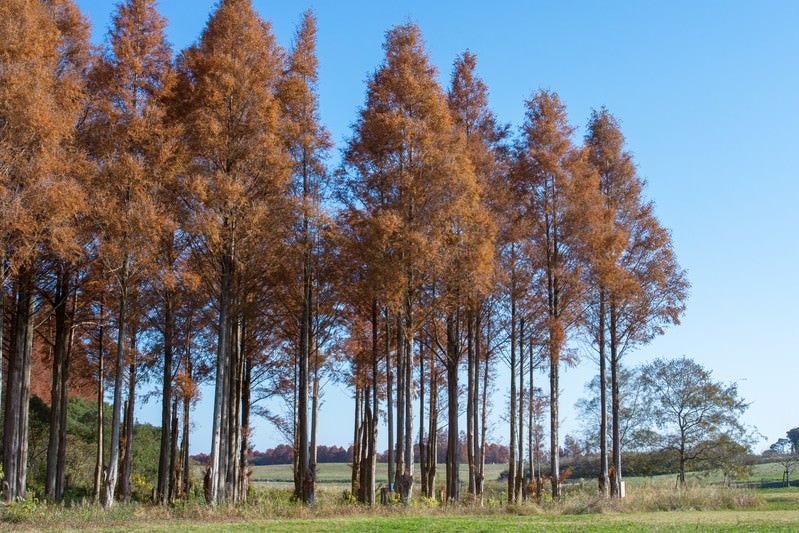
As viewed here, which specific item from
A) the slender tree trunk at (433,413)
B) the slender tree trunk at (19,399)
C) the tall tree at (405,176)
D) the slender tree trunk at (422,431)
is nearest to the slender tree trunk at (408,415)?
the tall tree at (405,176)

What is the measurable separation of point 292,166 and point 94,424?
1819 centimetres

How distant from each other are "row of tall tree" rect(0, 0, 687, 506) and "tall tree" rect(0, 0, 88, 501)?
0.05m

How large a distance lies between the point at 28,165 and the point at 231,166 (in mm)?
5214

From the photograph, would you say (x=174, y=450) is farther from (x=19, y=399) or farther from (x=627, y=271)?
(x=627, y=271)

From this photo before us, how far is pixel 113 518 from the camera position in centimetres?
1502

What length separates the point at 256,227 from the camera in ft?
63.0

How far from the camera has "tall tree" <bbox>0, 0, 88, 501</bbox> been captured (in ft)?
51.2

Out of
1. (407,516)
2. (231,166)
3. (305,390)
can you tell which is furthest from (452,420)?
(231,166)

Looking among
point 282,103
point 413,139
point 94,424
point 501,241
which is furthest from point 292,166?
point 94,424

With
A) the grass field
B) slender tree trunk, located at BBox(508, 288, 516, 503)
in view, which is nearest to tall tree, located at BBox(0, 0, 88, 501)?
the grass field

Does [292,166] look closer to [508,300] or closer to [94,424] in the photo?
[508,300]

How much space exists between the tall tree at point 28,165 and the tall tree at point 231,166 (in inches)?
123

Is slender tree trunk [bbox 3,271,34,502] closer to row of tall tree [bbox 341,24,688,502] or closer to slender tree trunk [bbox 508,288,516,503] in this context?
row of tall tree [bbox 341,24,688,502]

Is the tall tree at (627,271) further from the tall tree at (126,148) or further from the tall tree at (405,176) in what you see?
the tall tree at (126,148)
